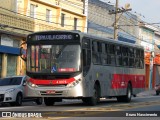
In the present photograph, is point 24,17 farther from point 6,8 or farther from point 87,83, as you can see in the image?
point 87,83

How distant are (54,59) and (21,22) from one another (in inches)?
581

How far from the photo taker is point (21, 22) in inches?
1394

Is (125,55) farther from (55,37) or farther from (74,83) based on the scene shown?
(74,83)

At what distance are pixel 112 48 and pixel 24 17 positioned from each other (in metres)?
12.3

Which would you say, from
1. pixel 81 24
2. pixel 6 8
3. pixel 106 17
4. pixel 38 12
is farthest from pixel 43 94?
pixel 106 17

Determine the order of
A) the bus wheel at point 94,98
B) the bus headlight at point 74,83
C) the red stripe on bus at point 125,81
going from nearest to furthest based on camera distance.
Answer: the bus headlight at point 74,83, the bus wheel at point 94,98, the red stripe on bus at point 125,81

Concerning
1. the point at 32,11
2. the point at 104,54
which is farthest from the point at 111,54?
the point at 32,11

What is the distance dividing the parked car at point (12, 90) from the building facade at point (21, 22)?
8695mm

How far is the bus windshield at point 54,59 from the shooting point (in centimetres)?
2122

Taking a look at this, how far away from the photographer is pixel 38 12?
39188 millimetres

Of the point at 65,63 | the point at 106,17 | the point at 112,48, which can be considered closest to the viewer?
the point at 65,63

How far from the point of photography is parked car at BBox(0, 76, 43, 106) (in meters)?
23.5

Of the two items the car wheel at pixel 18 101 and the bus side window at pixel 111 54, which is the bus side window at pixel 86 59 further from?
the car wheel at pixel 18 101

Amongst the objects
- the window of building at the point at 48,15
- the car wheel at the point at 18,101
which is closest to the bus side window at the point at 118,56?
the car wheel at the point at 18,101
